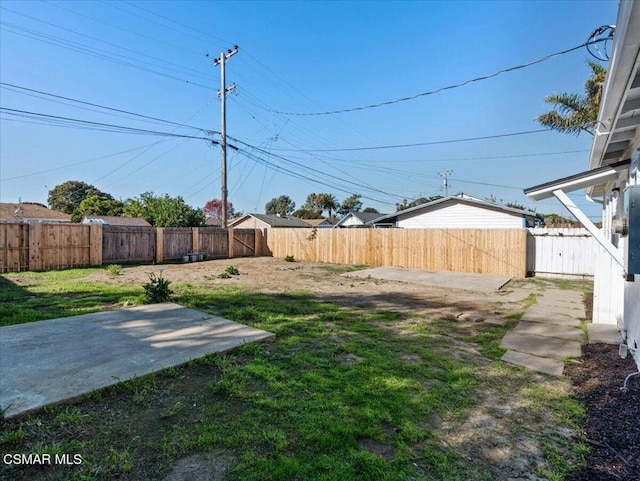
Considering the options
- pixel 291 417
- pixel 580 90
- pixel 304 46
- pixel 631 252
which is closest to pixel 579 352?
pixel 631 252

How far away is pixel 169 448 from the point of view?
1.99 m

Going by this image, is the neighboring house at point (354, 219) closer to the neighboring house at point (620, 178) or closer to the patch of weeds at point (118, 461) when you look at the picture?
the neighboring house at point (620, 178)

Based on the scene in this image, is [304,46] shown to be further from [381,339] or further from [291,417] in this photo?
[291,417]

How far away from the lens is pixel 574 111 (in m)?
13.1

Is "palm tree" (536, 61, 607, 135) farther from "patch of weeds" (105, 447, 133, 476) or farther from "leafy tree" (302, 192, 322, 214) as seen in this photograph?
"leafy tree" (302, 192, 322, 214)

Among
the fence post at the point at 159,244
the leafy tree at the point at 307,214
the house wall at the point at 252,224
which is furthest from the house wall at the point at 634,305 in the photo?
the leafy tree at the point at 307,214

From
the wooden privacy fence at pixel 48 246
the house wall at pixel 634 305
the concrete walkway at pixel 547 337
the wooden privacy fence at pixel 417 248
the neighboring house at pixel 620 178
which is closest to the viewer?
the neighboring house at pixel 620 178

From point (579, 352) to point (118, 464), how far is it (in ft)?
15.5

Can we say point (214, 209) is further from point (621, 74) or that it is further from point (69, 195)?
point (621, 74)

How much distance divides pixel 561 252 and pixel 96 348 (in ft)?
40.7

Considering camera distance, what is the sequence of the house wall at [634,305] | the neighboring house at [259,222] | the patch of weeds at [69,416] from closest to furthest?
the patch of weeds at [69,416] < the house wall at [634,305] < the neighboring house at [259,222]

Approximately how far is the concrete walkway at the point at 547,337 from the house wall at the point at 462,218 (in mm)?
9582

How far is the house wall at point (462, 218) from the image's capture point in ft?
51.7

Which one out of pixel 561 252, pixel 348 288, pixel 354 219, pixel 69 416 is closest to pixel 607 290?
pixel 348 288
